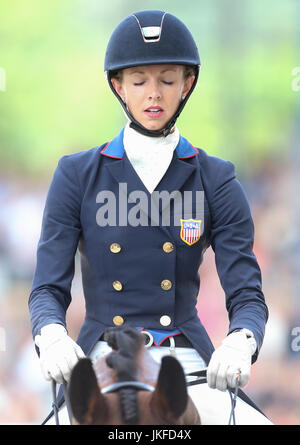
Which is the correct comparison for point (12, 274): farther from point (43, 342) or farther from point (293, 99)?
point (43, 342)

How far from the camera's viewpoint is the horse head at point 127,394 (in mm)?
1207

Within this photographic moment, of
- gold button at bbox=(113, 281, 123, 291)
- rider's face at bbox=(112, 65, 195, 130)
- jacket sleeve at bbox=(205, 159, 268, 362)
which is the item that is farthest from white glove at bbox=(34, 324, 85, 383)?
rider's face at bbox=(112, 65, 195, 130)

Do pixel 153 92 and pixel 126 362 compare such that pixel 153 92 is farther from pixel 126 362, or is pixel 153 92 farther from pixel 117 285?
pixel 126 362

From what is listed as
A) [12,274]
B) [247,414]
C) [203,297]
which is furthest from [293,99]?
[247,414]

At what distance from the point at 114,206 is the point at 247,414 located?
62 cm

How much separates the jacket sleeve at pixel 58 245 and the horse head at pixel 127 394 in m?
0.48

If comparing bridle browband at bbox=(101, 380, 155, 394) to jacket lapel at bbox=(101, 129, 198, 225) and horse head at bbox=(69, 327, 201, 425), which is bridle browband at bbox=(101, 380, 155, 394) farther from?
jacket lapel at bbox=(101, 129, 198, 225)

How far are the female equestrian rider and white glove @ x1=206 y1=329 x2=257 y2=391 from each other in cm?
9

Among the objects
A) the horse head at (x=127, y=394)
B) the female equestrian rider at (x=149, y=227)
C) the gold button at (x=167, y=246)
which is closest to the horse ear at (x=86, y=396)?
the horse head at (x=127, y=394)

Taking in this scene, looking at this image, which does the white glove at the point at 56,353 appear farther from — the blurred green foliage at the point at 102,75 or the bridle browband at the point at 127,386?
the blurred green foliage at the point at 102,75

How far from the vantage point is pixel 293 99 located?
4426mm

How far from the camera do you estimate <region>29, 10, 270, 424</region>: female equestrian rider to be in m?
1.79

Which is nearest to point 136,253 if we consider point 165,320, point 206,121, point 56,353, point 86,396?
point 165,320

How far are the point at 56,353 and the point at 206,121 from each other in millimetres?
2869
